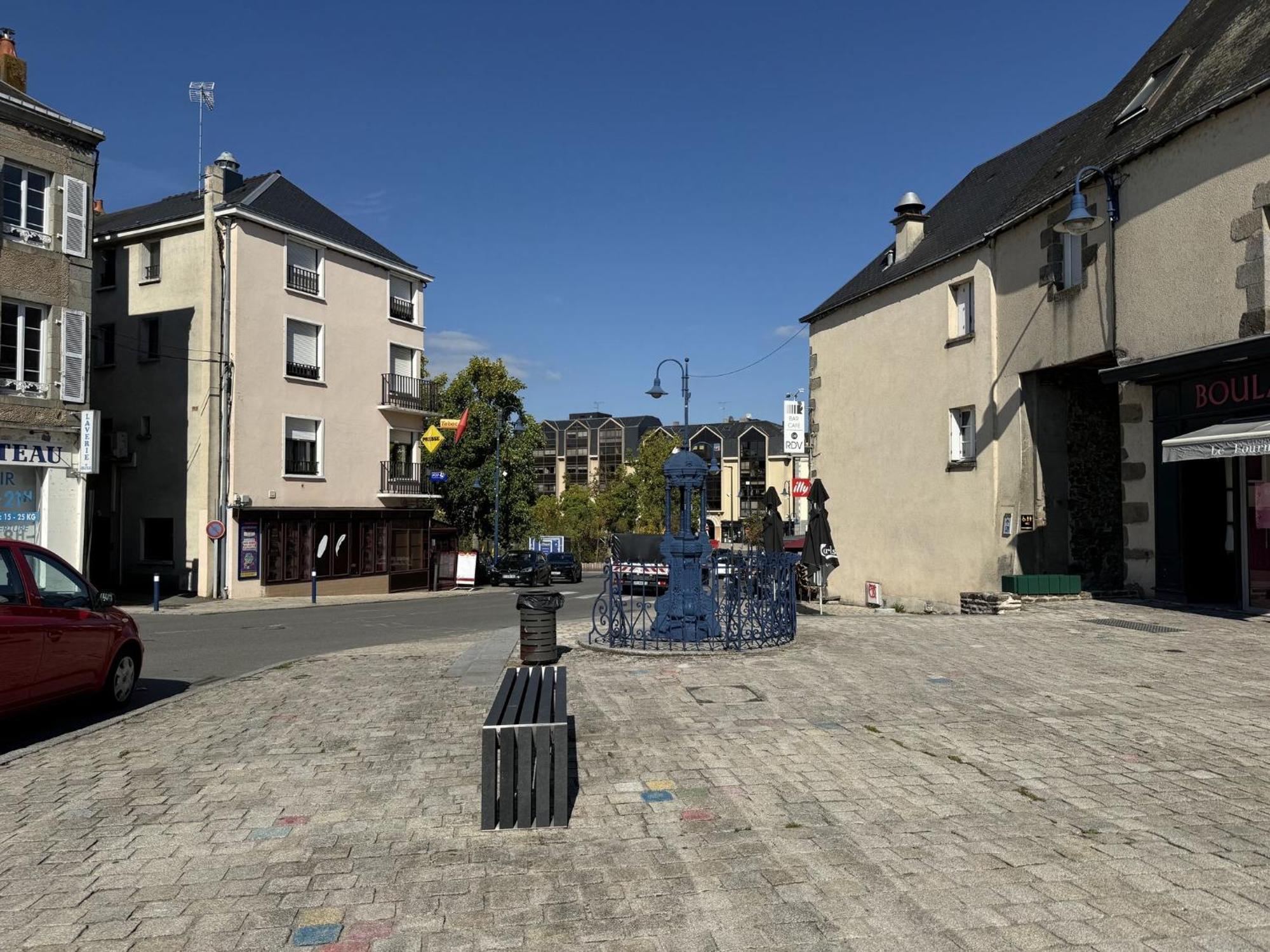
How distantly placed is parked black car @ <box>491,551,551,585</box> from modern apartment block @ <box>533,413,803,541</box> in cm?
4197

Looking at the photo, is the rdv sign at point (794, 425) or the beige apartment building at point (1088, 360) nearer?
the beige apartment building at point (1088, 360)

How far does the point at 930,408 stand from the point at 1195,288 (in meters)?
7.82

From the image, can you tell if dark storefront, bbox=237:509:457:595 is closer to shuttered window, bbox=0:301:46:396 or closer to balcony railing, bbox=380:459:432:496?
balcony railing, bbox=380:459:432:496

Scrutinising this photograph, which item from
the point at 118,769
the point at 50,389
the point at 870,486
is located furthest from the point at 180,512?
the point at 118,769

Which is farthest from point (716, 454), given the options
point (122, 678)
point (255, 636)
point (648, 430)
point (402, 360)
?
point (122, 678)

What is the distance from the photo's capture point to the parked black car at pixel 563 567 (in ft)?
120

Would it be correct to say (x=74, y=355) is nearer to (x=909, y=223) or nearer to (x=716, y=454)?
(x=909, y=223)

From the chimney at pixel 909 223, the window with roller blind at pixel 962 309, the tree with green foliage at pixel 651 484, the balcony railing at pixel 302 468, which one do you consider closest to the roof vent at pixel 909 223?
the chimney at pixel 909 223

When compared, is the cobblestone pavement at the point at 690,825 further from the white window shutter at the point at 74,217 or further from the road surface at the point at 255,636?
the white window shutter at the point at 74,217

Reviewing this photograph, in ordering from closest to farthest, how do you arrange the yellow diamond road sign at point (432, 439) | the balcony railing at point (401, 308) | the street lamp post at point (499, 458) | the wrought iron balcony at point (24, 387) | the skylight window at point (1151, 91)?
1. the skylight window at point (1151, 91)
2. the wrought iron balcony at point (24, 387)
3. the yellow diamond road sign at point (432, 439)
4. the balcony railing at point (401, 308)
5. the street lamp post at point (499, 458)

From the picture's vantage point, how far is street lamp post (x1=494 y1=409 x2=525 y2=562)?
39062mm

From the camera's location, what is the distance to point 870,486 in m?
23.8

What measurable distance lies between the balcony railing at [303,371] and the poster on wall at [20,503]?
10.2m

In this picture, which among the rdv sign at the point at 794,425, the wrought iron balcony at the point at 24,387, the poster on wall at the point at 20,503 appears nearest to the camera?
the wrought iron balcony at the point at 24,387
